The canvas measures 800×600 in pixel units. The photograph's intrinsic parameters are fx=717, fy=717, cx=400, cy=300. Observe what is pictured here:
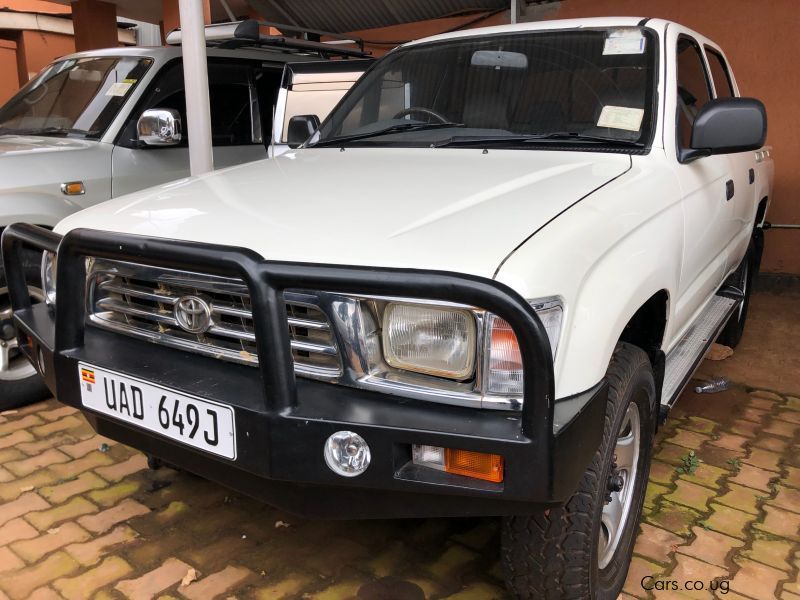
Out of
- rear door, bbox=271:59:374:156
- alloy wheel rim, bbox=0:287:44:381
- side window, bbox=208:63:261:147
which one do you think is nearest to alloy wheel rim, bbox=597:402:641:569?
rear door, bbox=271:59:374:156

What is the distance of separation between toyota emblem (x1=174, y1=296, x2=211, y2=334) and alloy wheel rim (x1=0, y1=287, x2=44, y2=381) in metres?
1.83

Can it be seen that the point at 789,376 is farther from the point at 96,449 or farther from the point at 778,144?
the point at 96,449

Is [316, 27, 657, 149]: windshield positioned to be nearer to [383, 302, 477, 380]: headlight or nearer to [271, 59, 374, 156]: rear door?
[271, 59, 374, 156]: rear door

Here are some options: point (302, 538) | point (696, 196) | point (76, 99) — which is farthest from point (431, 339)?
point (76, 99)

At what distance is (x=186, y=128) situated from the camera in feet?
16.1

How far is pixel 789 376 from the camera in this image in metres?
4.31

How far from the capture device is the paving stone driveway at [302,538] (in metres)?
2.36

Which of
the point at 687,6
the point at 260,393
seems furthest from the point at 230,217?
the point at 687,6

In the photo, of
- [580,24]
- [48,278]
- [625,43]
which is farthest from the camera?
[580,24]

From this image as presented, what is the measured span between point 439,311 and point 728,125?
1.52m

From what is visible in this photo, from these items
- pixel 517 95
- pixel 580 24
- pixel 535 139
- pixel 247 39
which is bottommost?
pixel 535 139

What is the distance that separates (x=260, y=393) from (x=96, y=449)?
74.1 inches

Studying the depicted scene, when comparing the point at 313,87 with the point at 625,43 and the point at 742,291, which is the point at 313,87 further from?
the point at 742,291

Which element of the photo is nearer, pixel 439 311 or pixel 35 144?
pixel 439 311
